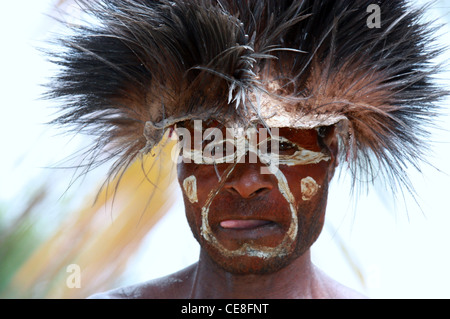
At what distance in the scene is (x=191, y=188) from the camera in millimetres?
1731

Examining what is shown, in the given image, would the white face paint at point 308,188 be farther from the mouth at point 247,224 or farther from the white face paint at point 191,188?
the white face paint at point 191,188

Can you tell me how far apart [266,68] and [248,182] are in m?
0.30

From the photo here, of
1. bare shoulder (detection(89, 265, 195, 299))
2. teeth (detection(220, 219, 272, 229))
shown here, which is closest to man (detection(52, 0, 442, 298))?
teeth (detection(220, 219, 272, 229))

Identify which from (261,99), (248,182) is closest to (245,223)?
(248,182)

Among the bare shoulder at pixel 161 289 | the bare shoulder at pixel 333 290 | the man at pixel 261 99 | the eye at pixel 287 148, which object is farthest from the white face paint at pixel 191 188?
the bare shoulder at pixel 333 290

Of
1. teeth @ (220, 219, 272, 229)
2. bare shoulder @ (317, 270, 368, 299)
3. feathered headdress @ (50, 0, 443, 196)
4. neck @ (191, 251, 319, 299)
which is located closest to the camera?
feathered headdress @ (50, 0, 443, 196)

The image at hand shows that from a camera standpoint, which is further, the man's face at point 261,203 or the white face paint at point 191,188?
the white face paint at point 191,188

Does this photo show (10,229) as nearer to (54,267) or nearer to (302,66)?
(54,267)

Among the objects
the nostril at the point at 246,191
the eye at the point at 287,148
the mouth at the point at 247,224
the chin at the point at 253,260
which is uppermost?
the eye at the point at 287,148

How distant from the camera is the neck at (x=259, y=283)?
5.82ft

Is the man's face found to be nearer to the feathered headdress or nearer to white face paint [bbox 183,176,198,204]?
white face paint [bbox 183,176,198,204]

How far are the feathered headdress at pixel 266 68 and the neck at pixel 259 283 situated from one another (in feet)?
1.24

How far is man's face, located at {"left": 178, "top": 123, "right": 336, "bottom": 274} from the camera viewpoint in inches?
63.7

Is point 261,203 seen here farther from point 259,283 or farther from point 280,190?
point 259,283
